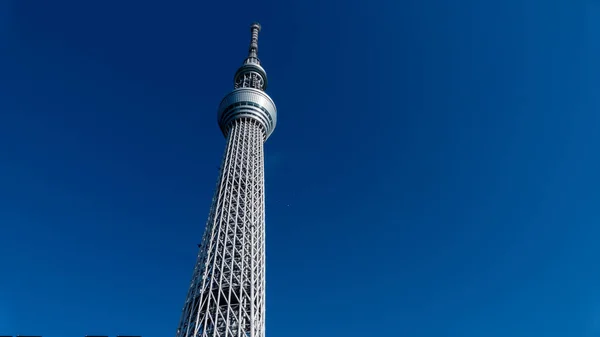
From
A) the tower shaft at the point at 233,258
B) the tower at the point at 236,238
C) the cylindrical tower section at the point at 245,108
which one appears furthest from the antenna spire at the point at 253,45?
the tower shaft at the point at 233,258

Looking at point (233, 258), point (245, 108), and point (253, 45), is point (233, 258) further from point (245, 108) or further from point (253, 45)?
point (253, 45)

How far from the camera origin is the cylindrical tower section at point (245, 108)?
70.6m

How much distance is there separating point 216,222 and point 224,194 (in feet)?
15.4

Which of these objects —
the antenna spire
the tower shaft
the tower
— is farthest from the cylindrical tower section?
the antenna spire

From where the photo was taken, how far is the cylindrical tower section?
70.6 metres

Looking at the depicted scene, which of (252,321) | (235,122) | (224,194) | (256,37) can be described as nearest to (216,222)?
(224,194)

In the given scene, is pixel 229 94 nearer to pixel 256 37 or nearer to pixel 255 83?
pixel 255 83

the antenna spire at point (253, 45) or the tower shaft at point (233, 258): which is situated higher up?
the antenna spire at point (253, 45)

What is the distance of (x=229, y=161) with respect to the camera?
2510 inches

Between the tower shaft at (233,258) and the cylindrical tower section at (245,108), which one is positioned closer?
the tower shaft at (233,258)

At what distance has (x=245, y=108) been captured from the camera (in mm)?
70500

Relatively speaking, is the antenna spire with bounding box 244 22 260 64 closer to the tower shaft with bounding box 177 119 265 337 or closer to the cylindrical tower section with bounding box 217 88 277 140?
the cylindrical tower section with bounding box 217 88 277 140

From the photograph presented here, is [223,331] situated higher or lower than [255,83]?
lower

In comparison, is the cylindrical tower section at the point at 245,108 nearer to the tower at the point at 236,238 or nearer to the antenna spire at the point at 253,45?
the tower at the point at 236,238
